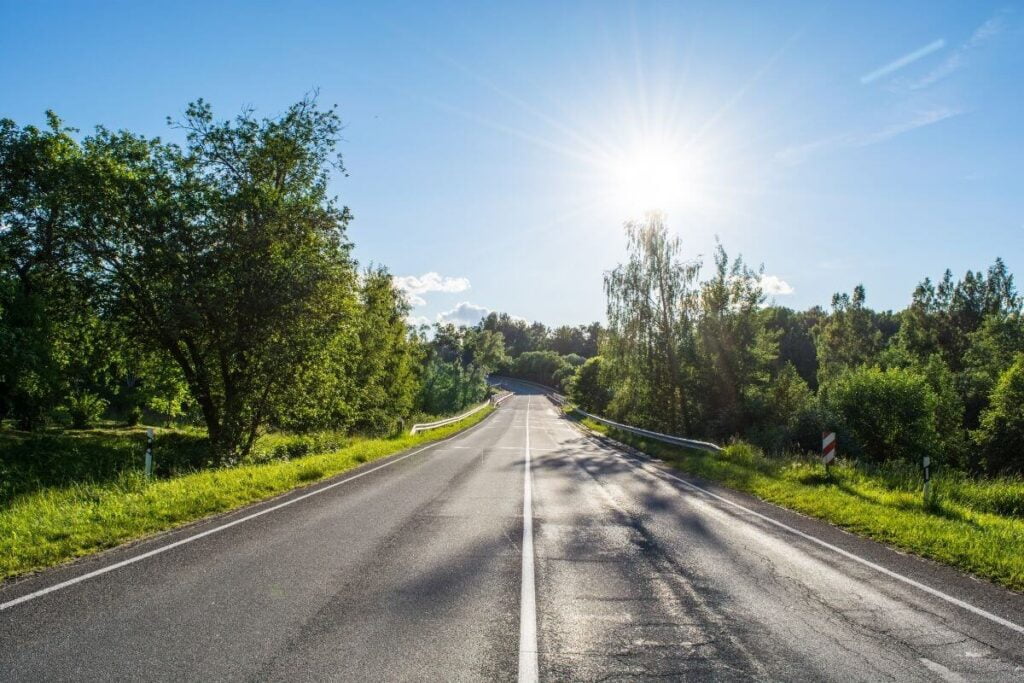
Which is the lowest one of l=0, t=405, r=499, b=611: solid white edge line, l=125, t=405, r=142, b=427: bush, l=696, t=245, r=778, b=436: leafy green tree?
l=125, t=405, r=142, b=427: bush

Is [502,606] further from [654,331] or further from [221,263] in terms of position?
[654,331]

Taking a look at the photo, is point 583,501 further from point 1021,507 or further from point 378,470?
point 1021,507

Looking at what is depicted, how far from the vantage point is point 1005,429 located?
26.1 metres

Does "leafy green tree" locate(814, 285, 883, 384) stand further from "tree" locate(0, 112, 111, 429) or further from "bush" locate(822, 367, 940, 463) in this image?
"tree" locate(0, 112, 111, 429)

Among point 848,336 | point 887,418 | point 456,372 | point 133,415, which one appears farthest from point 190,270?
point 848,336

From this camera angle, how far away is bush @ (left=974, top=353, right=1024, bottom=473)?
25.4m

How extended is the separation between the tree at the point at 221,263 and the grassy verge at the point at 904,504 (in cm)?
1382

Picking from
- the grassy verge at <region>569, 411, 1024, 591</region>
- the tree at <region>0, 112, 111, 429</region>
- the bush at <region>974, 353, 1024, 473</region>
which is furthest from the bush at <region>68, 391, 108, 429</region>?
the bush at <region>974, 353, 1024, 473</region>

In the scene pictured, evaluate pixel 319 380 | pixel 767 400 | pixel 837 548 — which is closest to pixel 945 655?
pixel 837 548

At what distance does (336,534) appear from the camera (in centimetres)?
754

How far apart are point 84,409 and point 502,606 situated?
33428mm

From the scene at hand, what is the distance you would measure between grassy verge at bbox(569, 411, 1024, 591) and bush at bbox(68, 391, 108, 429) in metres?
28.6

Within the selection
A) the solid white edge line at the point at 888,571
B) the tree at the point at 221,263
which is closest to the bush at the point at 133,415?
the tree at the point at 221,263

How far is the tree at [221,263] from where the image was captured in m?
17.1
